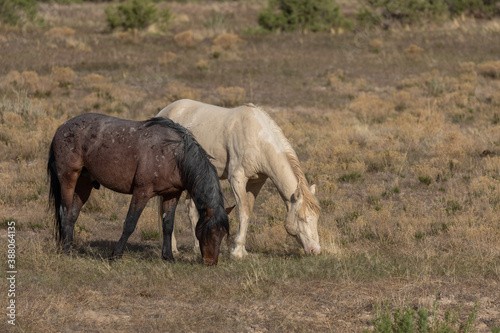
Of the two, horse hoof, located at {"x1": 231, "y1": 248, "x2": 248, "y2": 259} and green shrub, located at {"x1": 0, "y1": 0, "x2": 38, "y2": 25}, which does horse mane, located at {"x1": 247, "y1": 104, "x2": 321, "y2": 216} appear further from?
green shrub, located at {"x1": 0, "y1": 0, "x2": 38, "y2": 25}

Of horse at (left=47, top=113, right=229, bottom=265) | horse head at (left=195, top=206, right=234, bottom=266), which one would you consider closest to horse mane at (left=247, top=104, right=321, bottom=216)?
horse at (left=47, top=113, right=229, bottom=265)

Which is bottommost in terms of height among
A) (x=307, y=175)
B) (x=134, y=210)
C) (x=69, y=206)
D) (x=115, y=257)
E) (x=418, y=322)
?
(x=307, y=175)

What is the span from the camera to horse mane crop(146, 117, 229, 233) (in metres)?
7.20

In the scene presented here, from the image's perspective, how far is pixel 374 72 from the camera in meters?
22.9

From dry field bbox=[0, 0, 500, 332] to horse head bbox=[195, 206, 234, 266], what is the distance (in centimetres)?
20

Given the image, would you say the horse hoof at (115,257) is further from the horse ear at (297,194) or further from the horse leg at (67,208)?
the horse ear at (297,194)

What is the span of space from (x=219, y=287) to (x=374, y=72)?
17.8 metres

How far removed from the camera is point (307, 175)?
41.2ft

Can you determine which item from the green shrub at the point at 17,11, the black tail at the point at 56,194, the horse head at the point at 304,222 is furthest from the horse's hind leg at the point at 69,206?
the green shrub at the point at 17,11

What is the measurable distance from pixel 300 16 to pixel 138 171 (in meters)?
27.4

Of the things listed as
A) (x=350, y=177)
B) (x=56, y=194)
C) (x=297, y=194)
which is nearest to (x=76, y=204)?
(x=56, y=194)

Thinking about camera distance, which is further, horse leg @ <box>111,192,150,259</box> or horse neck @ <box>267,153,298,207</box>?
horse neck @ <box>267,153,298,207</box>

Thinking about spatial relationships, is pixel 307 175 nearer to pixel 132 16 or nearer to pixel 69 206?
pixel 69 206

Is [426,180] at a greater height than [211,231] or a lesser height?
lesser
